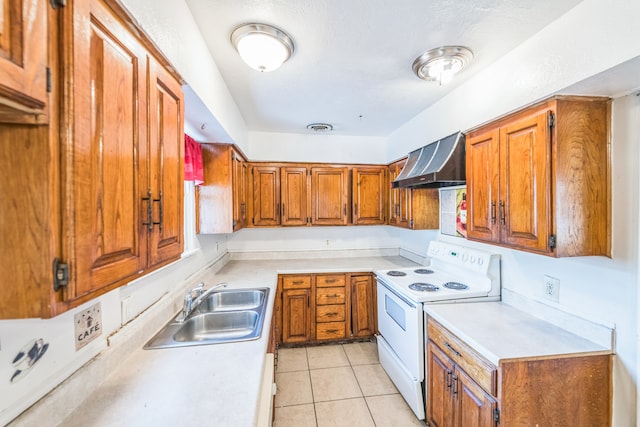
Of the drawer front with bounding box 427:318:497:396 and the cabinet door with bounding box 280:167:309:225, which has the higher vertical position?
the cabinet door with bounding box 280:167:309:225

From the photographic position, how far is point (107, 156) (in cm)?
72

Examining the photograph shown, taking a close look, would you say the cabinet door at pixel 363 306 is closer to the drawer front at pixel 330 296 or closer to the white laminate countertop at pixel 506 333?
the drawer front at pixel 330 296

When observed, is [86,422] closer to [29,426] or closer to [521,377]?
[29,426]

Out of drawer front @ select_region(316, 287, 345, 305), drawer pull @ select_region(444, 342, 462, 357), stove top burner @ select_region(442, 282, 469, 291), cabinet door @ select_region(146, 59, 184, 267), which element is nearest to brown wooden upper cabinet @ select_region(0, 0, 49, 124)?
cabinet door @ select_region(146, 59, 184, 267)

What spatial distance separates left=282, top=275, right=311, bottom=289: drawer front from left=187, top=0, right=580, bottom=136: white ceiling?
1.76 m

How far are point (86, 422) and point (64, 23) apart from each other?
1.16m

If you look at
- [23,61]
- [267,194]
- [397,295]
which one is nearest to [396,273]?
[397,295]

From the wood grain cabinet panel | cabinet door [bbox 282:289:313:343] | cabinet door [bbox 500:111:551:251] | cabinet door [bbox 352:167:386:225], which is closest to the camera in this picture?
cabinet door [bbox 500:111:551:251]

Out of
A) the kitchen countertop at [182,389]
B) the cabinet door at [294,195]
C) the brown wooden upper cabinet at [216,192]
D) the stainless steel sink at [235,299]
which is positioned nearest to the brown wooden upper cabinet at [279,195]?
the cabinet door at [294,195]

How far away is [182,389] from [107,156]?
90cm

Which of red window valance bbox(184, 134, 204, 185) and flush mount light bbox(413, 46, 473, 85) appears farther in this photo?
red window valance bbox(184, 134, 204, 185)

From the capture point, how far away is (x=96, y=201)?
681 mm

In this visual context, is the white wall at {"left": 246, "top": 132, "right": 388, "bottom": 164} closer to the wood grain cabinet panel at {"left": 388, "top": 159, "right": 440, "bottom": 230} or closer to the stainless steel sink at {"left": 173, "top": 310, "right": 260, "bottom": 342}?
the wood grain cabinet panel at {"left": 388, "top": 159, "right": 440, "bottom": 230}

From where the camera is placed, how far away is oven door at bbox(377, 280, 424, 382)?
77.7 inches
